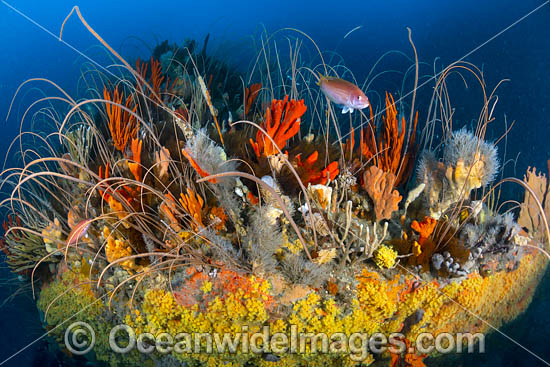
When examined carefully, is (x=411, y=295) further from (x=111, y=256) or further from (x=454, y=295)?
(x=111, y=256)

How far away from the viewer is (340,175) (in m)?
3.20

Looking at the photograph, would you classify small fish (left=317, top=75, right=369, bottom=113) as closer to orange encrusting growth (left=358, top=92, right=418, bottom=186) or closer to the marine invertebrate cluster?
orange encrusting growth (left=358, top=92, right=418, bottom=186)

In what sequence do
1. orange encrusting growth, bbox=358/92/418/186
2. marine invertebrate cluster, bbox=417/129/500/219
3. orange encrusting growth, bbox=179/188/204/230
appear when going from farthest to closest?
1. orange encrusting growth, bbox=358/92/418/186
2. marine invertebrate cluster, bbox=417/129/500/219
3. orange encrusting growth, bbox=179/188/204/230

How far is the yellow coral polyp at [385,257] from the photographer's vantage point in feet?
8.70

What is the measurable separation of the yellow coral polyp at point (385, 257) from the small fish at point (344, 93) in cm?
123

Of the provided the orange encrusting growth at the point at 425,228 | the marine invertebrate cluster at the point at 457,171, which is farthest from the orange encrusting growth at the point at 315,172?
the marine invertebrate cluster at the point at 457,171

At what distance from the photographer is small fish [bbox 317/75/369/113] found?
2.82 metres

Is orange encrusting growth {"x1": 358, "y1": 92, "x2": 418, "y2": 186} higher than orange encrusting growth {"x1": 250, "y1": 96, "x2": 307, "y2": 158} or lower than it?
lower

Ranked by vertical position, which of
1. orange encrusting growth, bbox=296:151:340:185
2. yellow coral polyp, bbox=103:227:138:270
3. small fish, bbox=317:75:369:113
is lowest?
yellow coral polyp, bbox=103:227:138:270

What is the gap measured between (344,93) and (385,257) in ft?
4.73

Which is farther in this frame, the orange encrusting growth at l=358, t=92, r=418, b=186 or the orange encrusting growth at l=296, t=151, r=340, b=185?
the orange encrusting growth at l=358, t=92, r=418, b=186

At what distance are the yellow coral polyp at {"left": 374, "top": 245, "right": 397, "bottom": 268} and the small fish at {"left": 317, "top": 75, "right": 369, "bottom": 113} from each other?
48.5 inches

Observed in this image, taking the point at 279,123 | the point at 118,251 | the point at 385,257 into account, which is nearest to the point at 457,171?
the point at 385,257

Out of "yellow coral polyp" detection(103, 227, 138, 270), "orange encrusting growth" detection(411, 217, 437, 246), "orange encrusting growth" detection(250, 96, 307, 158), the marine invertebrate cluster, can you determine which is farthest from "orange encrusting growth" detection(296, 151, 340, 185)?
"yellow coral polyp" detection(103, 227, 138, 270)
